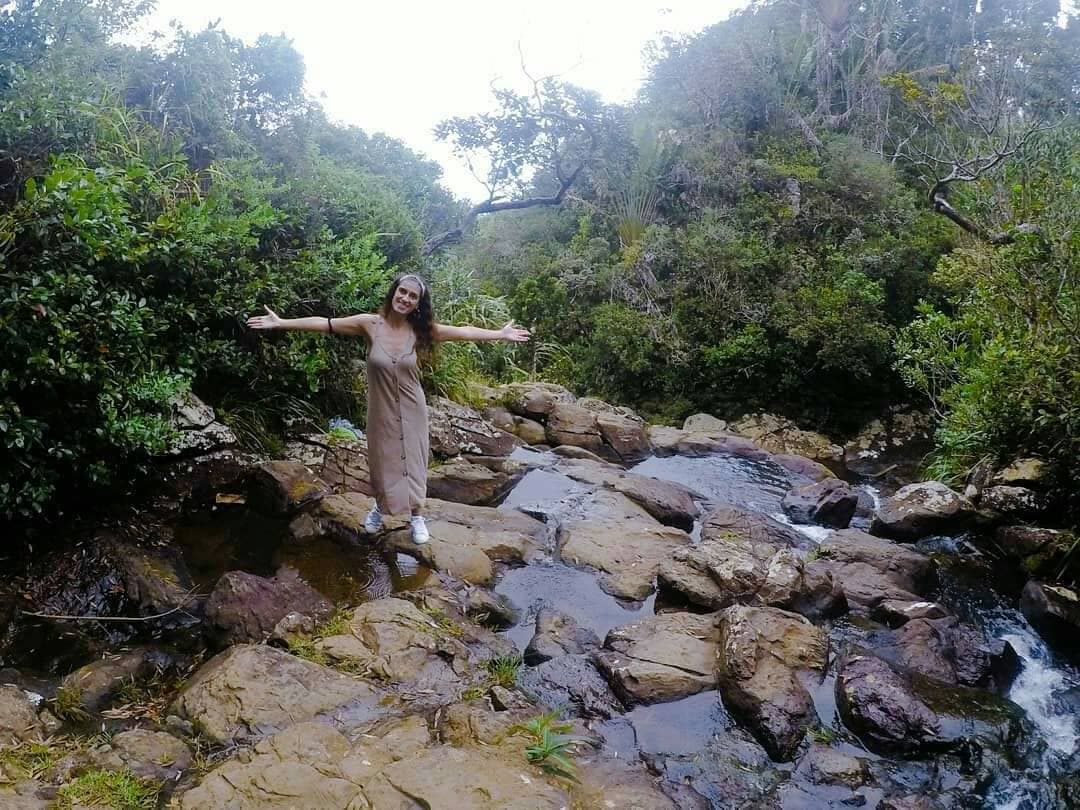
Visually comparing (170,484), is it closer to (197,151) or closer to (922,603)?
(197,151)

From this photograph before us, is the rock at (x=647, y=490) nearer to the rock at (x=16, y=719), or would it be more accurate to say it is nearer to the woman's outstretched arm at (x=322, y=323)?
the woman's outstretched arm at (x=322, y=323)

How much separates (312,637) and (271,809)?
1299mm

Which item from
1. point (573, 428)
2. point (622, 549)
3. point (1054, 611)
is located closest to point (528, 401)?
point (573, 428)

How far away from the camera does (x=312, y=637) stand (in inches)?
151

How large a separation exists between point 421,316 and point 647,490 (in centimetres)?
339

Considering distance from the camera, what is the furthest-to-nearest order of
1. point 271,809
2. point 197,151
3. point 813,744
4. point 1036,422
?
point 197,151 → point 1036,422 → point 813,744 → point 271,809

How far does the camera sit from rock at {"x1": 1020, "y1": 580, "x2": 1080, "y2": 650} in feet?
15.3

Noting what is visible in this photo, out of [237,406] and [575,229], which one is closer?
[237,406]

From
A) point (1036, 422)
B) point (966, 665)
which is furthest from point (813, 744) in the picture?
point (1036, 422)

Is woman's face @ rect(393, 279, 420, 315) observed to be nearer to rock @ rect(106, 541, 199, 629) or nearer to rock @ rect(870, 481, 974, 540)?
rock @ rect(106, 541, 199, 629)

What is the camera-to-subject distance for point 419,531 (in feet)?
16.2

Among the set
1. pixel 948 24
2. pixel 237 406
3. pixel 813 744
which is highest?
pixel 948 24

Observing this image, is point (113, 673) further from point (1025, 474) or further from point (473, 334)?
point (1025, 474)

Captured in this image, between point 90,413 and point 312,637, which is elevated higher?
point 90,413
